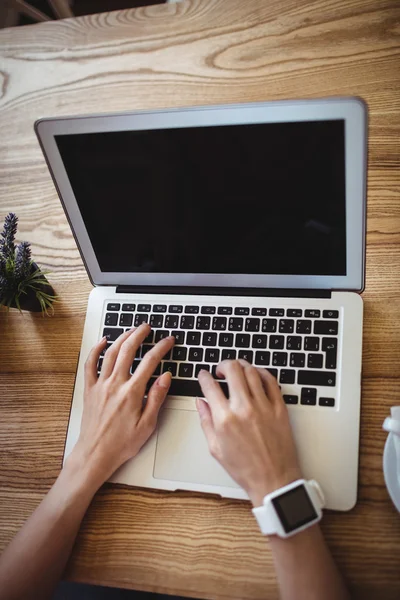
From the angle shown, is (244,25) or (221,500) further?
(244,25)

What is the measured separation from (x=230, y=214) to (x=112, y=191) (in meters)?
0.17

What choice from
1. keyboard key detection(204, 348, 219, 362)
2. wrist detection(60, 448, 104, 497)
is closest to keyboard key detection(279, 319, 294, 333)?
keyboard key detection(204, 348, 219, 362)

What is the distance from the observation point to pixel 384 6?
2.71 ft

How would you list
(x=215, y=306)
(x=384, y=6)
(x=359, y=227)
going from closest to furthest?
(x=359, y=227)
(x=215, y=306)
(x=384, y=6)

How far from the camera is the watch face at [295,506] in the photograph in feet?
1.82

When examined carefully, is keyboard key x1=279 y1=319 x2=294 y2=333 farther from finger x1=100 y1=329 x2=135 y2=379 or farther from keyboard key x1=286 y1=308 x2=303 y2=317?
finger x1=100 y1=329 x2=135 y2=379

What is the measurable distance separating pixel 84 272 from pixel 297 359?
0.41 metres

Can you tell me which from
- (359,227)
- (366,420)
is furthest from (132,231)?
(366,420)

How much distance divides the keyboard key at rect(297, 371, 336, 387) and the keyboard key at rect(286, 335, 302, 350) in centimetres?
4

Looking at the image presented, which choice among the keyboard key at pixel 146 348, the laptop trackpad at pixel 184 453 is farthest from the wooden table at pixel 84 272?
the keyboard key at pixel 146 348

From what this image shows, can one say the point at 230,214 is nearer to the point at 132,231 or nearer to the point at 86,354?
the point at 132,231

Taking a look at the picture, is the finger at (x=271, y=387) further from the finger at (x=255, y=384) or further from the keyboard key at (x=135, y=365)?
the keyboard key at (x=135, y=365)

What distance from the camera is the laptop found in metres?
0.54

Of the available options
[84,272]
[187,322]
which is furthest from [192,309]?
[84,272]
